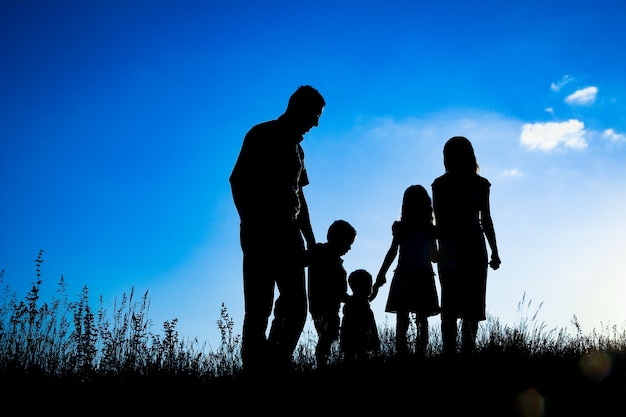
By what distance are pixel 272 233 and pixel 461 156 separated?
2262 millimetres

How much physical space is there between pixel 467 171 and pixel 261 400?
3.04 metres

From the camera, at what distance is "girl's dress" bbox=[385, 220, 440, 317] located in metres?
5.84

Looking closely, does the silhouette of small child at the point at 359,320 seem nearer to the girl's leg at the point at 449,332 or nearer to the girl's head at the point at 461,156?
the girl's leg at the point at 449,332

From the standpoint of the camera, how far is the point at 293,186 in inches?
166

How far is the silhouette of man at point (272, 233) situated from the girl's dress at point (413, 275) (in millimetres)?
2123

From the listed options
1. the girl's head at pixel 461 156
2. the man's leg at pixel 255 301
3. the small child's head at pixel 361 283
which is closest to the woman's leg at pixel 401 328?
the small child's head at pixel 361 283

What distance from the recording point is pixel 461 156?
523 centimetres

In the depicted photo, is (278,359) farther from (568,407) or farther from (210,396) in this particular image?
(568,407)

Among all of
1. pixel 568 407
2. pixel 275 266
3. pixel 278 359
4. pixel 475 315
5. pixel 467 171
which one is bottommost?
pixel 568 407

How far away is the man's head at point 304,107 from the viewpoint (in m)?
4.18

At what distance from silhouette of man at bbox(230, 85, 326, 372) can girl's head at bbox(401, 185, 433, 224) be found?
217 centimetres

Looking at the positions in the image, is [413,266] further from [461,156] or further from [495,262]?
[461,156]

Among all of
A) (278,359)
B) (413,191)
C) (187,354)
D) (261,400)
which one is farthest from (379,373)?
(413,191)

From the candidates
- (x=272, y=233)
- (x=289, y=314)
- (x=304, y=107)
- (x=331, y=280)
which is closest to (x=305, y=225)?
(x=272, y=233)
